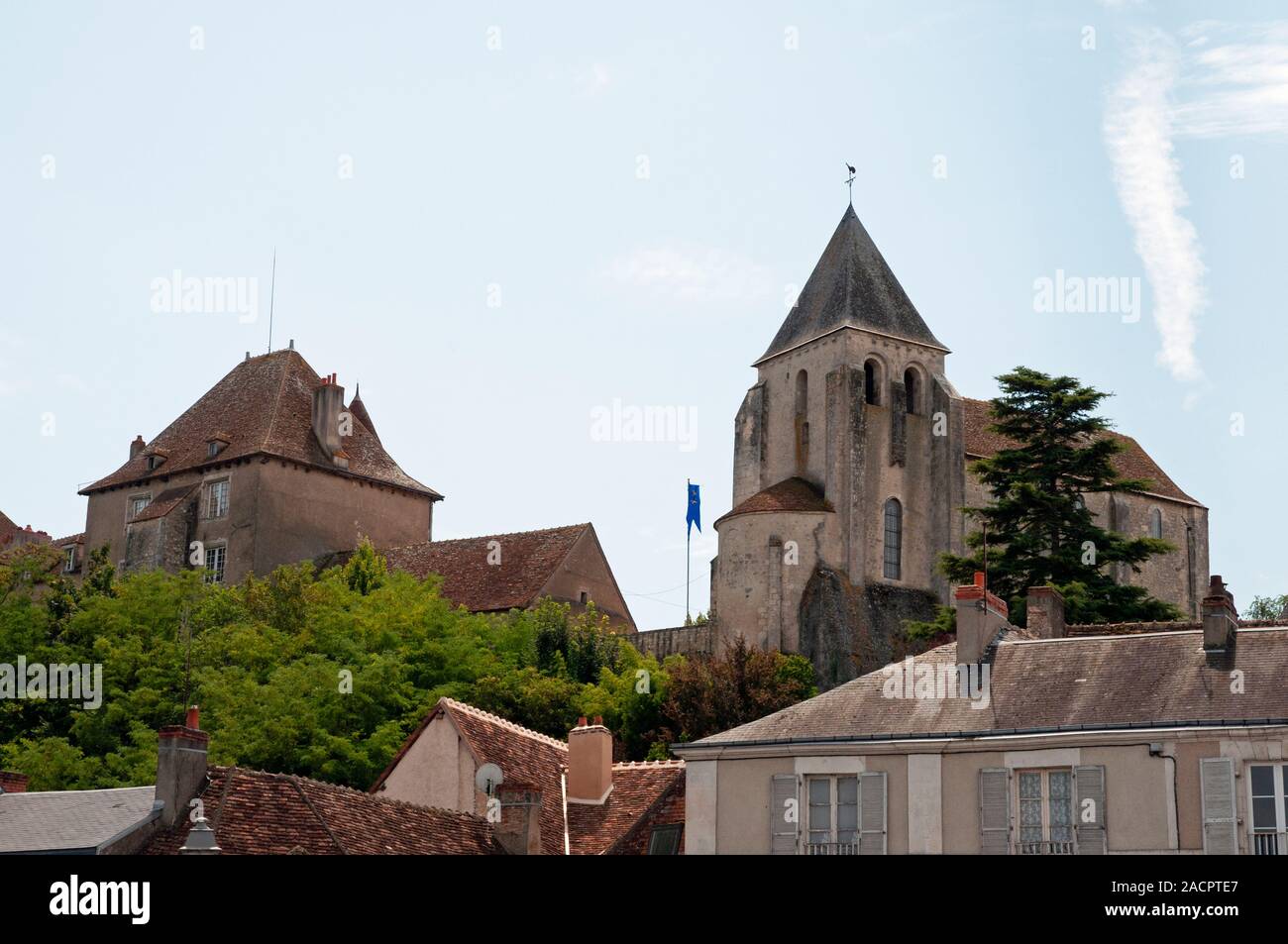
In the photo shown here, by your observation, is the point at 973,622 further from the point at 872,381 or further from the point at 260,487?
the point at 260,487

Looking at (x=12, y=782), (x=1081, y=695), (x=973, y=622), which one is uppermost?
(x=973, y=622)

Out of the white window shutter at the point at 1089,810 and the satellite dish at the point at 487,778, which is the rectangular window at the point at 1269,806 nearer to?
the white window shutter at the point at 1089,810

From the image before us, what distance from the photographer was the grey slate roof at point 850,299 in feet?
196

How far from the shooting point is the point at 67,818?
23.5 m

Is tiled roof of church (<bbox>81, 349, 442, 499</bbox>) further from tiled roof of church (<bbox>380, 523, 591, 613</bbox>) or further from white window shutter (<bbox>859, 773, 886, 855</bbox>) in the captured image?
white window shutter (<bbox>859, 773, 886, 855</bbox>)

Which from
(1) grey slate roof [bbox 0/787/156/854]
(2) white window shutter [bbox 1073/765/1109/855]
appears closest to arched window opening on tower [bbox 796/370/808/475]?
(1) grey slate roof [bbox 0/787/156/854]

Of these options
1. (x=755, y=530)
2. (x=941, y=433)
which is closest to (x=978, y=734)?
(x=755, y=530)

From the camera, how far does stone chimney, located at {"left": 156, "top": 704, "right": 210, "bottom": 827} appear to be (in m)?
22.8

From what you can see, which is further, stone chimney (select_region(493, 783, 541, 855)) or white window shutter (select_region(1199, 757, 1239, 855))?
stone chimney (select_region(493, 783, 541, 855))

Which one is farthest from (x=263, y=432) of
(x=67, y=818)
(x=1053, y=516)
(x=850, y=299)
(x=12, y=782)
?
(x=67, y=818)

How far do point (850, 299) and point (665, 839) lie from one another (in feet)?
118

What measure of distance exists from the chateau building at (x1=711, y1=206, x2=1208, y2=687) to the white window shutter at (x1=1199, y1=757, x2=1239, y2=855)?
1166 inches
